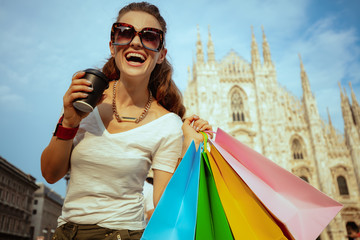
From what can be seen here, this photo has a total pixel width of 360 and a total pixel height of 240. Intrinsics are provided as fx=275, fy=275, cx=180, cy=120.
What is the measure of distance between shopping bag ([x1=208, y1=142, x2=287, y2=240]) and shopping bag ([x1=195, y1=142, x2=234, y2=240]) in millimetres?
41

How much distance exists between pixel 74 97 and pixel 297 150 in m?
27.9

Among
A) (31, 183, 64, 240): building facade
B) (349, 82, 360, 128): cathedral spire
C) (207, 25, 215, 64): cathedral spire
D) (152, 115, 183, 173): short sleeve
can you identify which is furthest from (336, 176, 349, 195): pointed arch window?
(31, 183, 64, 240): building facade

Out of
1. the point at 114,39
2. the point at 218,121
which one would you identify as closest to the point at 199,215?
the point at 114,39

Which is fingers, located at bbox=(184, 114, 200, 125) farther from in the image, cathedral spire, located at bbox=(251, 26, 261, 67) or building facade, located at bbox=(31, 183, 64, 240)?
building facade, located at bbox=(31, 183, 64, 240)

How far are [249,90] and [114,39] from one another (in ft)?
91.9

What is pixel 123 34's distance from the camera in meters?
1.45

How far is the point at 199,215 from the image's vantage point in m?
1.13

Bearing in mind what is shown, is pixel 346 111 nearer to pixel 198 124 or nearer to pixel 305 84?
pixel 305 84

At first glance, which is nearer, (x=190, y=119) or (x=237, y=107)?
(x=190, y=119)

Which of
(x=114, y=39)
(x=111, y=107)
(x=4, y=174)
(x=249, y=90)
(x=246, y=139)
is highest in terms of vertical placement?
(x=249, y=90)

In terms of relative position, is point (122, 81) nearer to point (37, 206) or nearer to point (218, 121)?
point (218, 121)

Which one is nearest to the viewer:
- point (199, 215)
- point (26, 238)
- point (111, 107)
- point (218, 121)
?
point (199, 215)

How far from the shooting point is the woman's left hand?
1.42 metres

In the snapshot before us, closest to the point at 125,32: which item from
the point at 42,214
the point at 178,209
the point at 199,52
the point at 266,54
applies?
the point at 178,209
